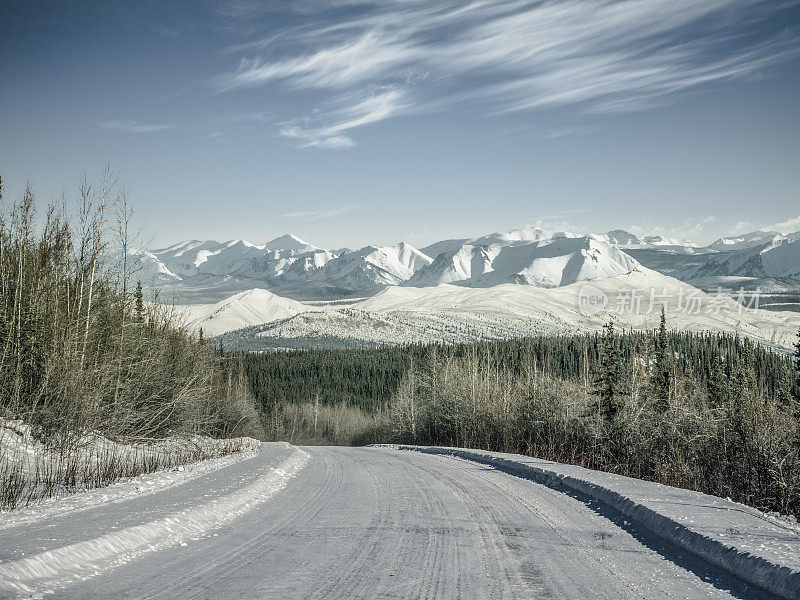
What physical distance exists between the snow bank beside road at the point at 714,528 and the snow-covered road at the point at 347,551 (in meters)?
0.16

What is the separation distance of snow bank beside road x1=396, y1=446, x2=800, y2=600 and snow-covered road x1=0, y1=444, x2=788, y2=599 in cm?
16

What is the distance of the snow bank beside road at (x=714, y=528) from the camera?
18.3ft

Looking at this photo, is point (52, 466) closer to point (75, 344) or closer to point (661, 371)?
point (75, 344)

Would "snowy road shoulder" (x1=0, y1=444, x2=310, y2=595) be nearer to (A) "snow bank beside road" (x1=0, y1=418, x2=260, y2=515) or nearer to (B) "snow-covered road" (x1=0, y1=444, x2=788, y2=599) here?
(B) "snow-covered road" (x1=0, y1=444, x2=788, y2=599)

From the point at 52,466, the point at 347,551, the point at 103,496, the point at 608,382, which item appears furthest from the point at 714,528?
the point at 608,382

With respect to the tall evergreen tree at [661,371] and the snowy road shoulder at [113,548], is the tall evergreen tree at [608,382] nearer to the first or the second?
the tall evergreen tree at [661,371]

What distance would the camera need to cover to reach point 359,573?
579 cm

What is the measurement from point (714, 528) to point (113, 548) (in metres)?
6.54

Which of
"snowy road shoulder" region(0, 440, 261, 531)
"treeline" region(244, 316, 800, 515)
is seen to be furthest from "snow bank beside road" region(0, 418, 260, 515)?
"treeline" region(244, 316, 800, 515)

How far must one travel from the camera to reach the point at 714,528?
23.4ft

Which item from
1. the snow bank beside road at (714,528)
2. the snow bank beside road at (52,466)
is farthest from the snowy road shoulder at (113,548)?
the snow bank beside road at (714,528)

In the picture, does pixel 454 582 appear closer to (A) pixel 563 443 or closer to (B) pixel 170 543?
(B) pixel 170 543

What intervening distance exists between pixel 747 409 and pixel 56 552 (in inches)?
508

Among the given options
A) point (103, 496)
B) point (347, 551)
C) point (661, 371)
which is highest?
point (347, 551)
